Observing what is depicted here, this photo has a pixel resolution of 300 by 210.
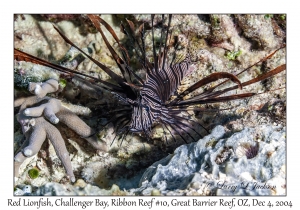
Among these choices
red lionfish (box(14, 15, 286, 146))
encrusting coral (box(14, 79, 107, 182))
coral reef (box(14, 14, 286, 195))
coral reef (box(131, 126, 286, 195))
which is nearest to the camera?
coral reef (box(131, 126, 286, 195))

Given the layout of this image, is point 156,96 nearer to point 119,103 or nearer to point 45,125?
point 119,103

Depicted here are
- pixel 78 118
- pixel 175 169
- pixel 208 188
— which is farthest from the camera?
pixel 78 118

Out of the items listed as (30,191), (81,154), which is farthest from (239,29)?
(30,191)

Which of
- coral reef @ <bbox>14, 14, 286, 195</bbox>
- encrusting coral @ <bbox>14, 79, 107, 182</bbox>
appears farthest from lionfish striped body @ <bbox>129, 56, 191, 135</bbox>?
encrusting coral @ <bbox>14, 79, 107, 182</bbox>

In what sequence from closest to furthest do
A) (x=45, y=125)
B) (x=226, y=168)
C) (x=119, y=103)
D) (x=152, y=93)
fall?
(x=226, y=168) → (x=152, y=93) → (x=45, y=125) → (x=119, y=103)

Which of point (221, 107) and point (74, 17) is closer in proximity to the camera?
point (221, 107)

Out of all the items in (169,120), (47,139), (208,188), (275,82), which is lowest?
(208,188)

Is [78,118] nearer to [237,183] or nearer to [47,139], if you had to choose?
[47,139]

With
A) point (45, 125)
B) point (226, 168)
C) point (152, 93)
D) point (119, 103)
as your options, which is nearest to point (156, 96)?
point (152, 93)

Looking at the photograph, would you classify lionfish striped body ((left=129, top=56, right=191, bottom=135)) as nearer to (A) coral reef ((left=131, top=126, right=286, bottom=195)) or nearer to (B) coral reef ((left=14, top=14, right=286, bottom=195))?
(B) coral reef ((left=14, top=14, right=286, bottom=195))
